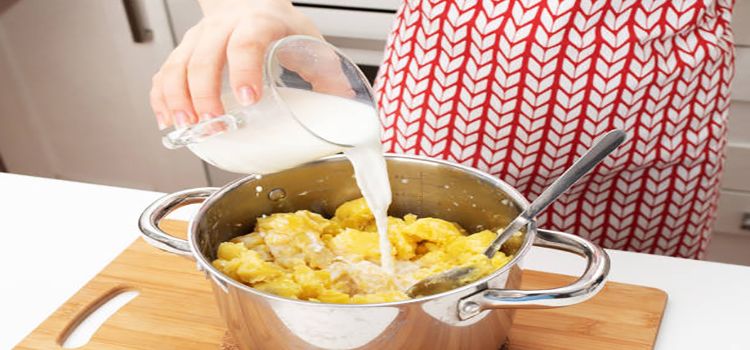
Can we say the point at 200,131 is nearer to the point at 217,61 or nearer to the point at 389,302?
the point at 217,61

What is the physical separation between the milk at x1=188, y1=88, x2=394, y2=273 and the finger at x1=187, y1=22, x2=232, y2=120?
0.02 metres

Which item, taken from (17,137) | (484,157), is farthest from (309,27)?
(17,137)

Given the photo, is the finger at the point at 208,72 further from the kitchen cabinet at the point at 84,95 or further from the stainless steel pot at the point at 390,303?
the kitchen cabinet at the point at 84,95

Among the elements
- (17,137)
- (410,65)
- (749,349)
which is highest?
(410,65)

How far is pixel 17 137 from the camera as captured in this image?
2.42 metres

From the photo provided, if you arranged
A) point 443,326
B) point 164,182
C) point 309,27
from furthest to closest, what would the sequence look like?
point 164,182, point 309,27, point 443,326

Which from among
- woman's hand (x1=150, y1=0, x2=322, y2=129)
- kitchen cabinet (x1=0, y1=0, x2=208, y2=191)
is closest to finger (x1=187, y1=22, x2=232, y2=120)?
woman's hand (x1=150, y1=0, x2=322, y2=129)

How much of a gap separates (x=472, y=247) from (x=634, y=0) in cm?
45

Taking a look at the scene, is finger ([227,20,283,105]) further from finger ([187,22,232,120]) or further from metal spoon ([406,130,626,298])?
metal spoon ([406,130,626,298])

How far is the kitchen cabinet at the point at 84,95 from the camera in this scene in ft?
6.66

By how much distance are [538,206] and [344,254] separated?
0.73ft

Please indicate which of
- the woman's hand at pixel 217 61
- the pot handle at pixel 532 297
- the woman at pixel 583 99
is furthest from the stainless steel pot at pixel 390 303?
the woman at pixel 583 99

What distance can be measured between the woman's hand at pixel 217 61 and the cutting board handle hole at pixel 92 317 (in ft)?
0.83

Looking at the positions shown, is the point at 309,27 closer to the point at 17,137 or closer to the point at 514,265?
the point at 514,265
